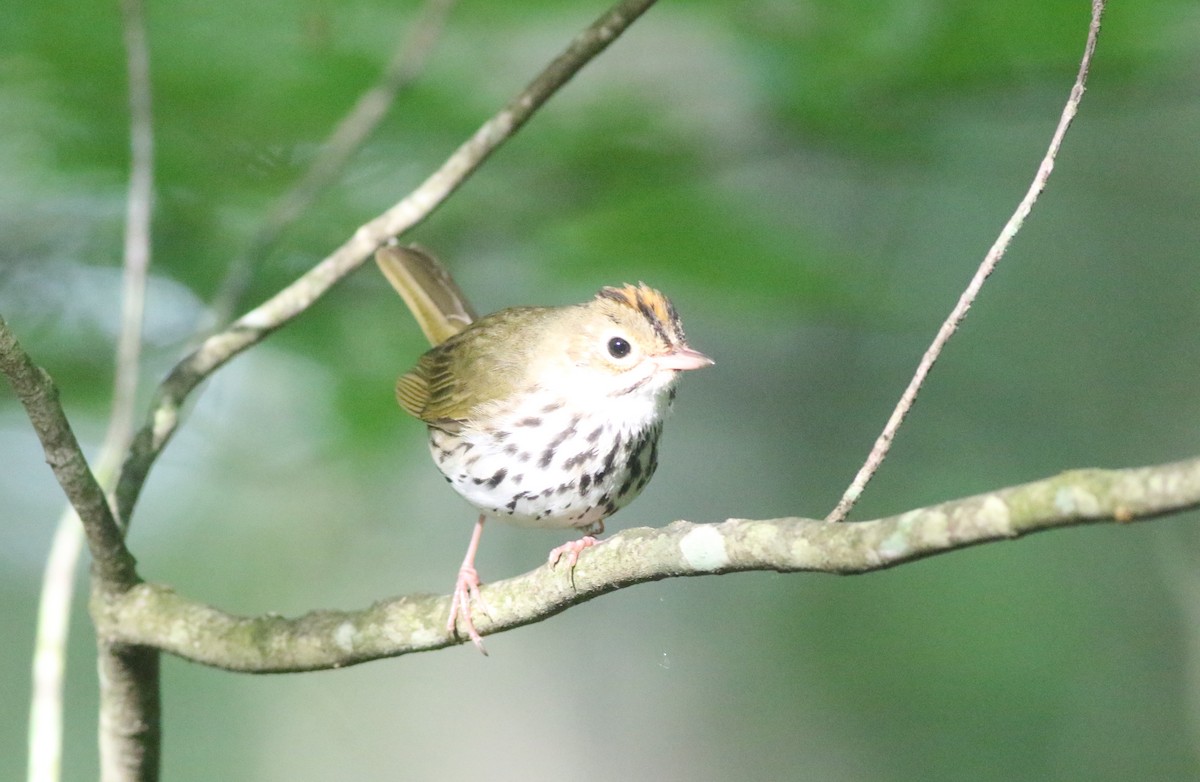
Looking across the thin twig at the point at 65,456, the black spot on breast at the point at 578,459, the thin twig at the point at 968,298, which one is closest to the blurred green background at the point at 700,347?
the black spot on breast at the point at 578,459

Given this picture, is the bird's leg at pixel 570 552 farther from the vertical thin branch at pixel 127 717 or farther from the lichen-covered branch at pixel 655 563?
the vertical thin branch at pixel 127 717

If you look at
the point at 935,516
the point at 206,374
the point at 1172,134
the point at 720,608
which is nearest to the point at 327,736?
the point at 720,608

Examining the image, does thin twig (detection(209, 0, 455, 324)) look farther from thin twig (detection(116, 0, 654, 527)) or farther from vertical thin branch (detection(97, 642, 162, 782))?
vertical thin branch (detection(97, 642, 162, 782))

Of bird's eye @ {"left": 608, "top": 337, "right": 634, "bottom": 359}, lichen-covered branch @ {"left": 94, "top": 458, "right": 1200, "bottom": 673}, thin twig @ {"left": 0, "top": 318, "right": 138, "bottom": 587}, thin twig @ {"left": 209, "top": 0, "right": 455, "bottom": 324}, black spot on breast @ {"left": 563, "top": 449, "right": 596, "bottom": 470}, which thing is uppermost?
thin twig @ {"left": 209, "top": 0, "right": 455, "bottom": 324}

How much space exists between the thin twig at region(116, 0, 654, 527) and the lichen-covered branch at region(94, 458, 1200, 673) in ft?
1.17

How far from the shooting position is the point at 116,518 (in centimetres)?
293

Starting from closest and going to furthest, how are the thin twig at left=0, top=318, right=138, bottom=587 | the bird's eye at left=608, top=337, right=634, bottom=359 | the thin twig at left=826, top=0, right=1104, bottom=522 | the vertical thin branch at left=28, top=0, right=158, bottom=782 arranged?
1. the thin twig at left=826, top=0, right=1104, bottom=522
2. the thin twig at left=0, top=318, right=138, bottom=587
3. the vertical thin branch at left=28, top=0, right=158, bottom=782
4. the bird's eye at left=608, top=337, right=634, bottom=359

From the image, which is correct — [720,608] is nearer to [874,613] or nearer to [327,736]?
[874,613]

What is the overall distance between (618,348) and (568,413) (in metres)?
0.24

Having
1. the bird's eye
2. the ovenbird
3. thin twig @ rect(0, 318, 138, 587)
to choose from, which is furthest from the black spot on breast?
thin twig @ rect(0, 318, 138, 587)

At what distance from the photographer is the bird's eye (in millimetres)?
3588

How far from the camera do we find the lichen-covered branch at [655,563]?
4.40 feet

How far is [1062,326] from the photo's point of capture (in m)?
7.39

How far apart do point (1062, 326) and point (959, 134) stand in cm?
296
